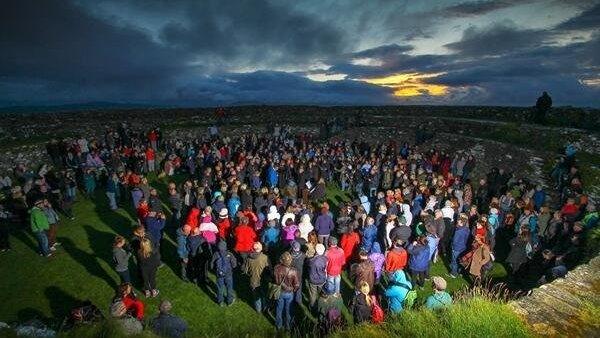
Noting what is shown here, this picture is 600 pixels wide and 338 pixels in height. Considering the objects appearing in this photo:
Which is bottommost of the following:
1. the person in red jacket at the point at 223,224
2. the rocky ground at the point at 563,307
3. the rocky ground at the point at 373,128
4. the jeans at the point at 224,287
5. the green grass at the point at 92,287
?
the green grass at the point at 92,287

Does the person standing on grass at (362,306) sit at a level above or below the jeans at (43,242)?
above

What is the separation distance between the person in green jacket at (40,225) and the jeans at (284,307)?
816 cm

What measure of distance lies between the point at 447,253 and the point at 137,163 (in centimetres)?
1659

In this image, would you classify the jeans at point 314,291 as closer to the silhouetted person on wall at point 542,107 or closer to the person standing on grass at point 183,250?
the person standing on grass at point 183,250

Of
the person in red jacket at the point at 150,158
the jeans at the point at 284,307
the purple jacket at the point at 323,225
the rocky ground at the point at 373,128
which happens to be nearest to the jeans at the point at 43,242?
the jeans at the point at 284,307

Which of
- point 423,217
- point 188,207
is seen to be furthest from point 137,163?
point 423,217

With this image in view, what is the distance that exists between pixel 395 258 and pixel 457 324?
4308mm

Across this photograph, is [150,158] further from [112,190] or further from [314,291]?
[314,291]

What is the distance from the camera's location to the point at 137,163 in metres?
20.4

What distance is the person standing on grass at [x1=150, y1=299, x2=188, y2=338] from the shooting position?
6.11m

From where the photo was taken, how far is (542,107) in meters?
27.0

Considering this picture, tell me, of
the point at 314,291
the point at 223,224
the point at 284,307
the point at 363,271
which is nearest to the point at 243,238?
the point at 223,224

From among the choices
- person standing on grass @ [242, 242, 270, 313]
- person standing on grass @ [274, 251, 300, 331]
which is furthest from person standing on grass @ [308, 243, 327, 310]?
person standing on grass @ [242, 242, 270, 313]

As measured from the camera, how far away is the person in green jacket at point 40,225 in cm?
1109
